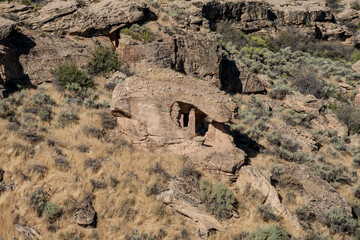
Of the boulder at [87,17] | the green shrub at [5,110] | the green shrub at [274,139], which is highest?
the boulder at [87,17]

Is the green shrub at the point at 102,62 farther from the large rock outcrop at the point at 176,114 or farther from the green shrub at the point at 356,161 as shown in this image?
the green shrub at the point at 356,161

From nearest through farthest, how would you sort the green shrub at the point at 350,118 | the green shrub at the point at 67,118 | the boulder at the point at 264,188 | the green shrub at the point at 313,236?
the green shrub at the point at 313,236
the boulder at the point at 264,188
the green shrub at the point at 67,118
the green shrub at the point at 350,118

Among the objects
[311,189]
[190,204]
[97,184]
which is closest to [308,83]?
[311,189]

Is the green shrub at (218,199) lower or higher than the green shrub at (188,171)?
lower

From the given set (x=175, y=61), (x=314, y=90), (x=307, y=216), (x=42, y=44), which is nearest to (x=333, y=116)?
(x=314, y=90)

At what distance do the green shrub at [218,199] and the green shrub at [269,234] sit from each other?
0.95m

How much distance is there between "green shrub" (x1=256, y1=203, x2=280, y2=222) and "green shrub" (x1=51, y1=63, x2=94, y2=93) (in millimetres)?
10529

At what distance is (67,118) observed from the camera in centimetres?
1227

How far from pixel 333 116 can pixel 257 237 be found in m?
16.5

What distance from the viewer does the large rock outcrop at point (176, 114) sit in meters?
10.9

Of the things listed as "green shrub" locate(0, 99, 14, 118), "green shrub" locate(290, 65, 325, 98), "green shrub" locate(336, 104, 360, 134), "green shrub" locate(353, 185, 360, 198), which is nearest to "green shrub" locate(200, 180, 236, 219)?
"green shrub" locate(353, 185, 360, 198)

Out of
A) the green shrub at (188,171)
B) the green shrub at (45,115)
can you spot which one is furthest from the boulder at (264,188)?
the green shrub at (45,115)

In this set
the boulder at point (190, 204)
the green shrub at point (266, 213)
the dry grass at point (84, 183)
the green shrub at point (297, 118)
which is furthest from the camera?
the green shrub at point (297, 118)

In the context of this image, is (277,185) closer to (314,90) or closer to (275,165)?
(275,165)
